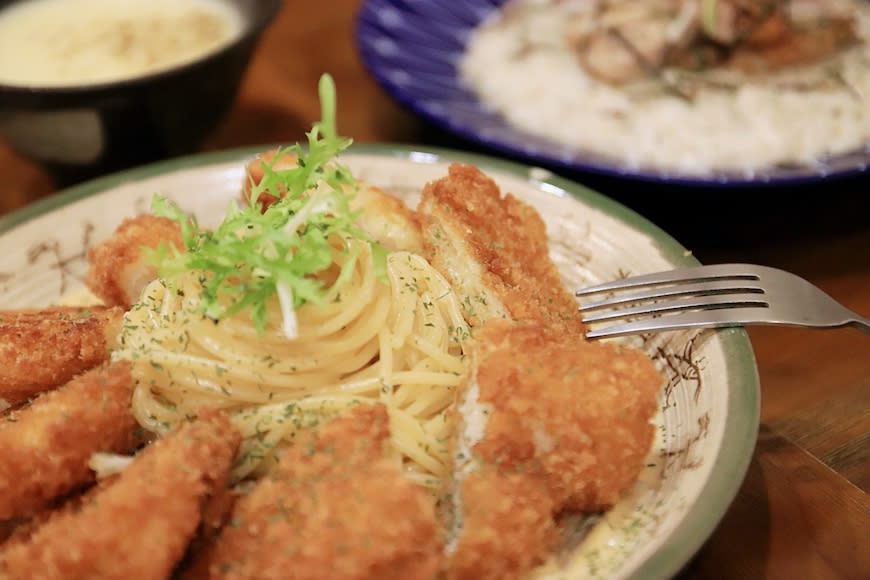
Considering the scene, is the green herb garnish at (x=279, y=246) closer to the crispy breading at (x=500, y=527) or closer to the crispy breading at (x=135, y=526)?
the crispy breading at (x=135, y=526)

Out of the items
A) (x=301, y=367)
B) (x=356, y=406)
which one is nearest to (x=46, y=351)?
(x=301, y=367)

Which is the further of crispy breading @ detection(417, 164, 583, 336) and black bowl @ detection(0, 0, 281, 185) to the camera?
black bowl @ detection(0, 0, 281, 185)

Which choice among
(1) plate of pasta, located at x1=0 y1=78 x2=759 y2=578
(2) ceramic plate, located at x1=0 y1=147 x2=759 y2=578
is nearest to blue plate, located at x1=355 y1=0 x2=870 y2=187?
(2) ceramic plate, located at x1=0 y1=147 x2=759 y2=578

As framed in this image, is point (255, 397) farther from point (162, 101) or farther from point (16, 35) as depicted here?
point (16, 35)

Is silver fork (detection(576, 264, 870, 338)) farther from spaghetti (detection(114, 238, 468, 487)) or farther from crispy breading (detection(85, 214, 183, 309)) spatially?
crispy breading (detection(85, 214, 183, 309))

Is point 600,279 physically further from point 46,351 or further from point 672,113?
point 46,351

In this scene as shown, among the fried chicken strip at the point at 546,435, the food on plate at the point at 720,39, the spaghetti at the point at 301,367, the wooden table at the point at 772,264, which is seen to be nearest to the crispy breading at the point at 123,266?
the spaghetti at the point at 301,367

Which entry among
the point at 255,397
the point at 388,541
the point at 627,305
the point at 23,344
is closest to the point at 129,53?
the point at 23,344
